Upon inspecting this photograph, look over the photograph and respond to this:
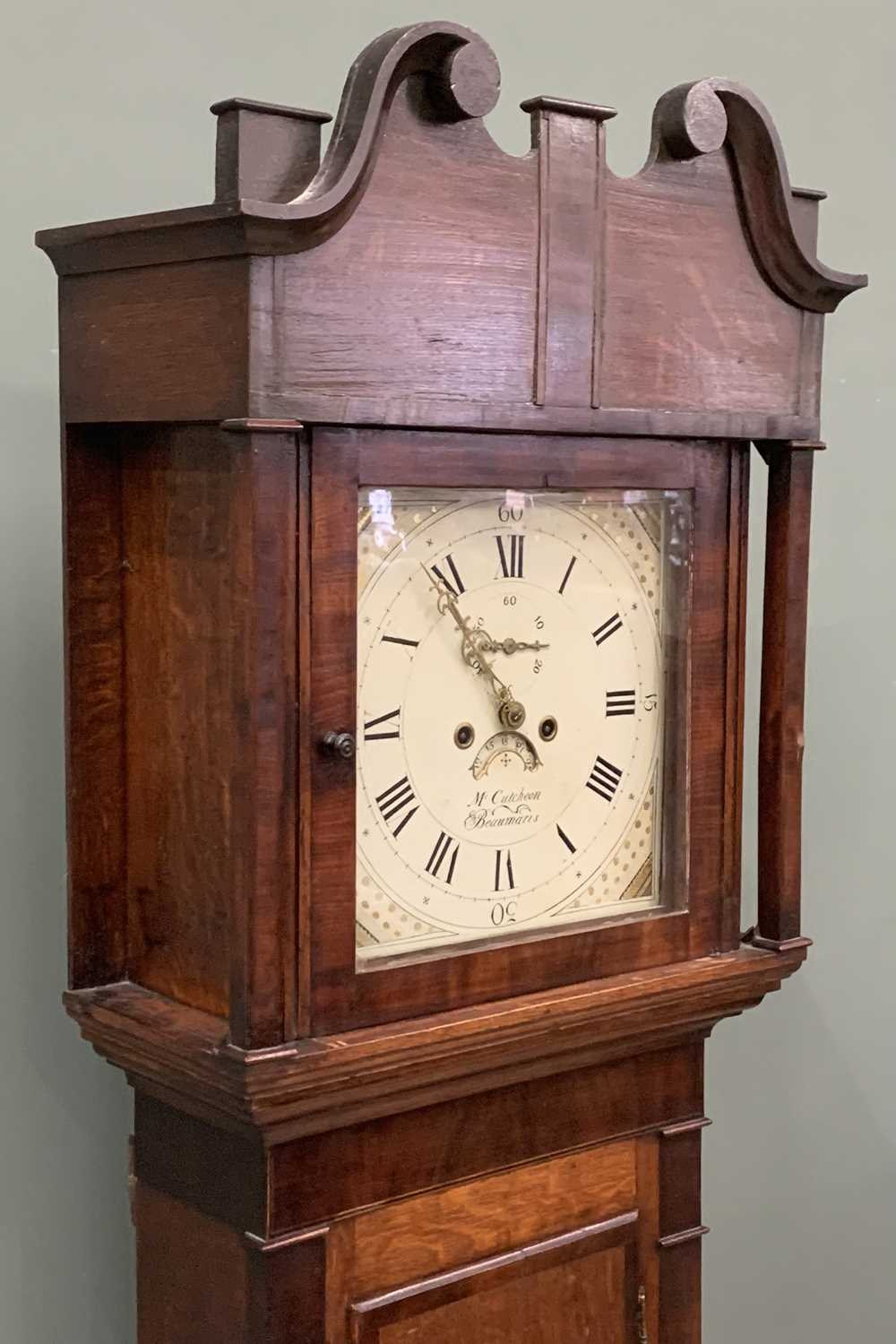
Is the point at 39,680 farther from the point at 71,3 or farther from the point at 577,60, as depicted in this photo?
the point at 577,60

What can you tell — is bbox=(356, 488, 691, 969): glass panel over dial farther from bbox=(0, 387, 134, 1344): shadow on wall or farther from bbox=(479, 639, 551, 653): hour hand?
bbox=(0, 387, 134, 1344): shadow on wall

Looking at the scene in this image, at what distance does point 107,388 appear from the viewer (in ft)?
4.93

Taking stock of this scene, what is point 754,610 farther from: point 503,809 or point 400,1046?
point 400,1046

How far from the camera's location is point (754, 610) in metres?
2.28

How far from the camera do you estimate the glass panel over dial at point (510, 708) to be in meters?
1.48

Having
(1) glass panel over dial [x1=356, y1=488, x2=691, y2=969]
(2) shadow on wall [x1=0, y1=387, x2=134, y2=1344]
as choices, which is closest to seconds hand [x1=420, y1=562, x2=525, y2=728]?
(1) glass panel over dial [x1=356, y1=488, x2=691, y2=969]

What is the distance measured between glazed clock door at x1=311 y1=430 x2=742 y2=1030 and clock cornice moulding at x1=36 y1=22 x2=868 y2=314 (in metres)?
0.18

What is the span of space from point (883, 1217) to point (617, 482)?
140 centimetres

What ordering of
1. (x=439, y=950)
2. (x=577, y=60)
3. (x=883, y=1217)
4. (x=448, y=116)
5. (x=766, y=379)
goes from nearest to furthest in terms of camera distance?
(x=448, y=116)
(x=439, y=950)
(x=766, y=379)
(x=577, y=60)
(x=883, y=1217)

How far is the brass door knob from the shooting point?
1.42 meters

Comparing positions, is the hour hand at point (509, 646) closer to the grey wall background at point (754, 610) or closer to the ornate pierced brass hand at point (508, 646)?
the ornate pierced brass hand at point (508, 646)

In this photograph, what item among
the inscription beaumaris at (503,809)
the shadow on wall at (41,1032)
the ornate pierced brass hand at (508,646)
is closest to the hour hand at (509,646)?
the ornate pierced brass hand at (508,646)

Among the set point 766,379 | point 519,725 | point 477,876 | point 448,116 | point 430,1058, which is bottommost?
point 430,1058

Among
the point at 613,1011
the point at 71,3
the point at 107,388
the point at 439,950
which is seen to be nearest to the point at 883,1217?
the point at 613,1011
